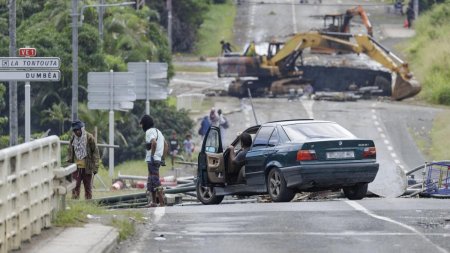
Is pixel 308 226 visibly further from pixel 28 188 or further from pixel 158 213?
pixel 28 188

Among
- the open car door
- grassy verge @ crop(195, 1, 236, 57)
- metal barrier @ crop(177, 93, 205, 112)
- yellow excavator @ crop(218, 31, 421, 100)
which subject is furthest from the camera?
grassy verge @ crop(195, 1, 236, 57)

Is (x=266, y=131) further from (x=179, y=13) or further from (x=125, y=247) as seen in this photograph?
(x=179, y=13)

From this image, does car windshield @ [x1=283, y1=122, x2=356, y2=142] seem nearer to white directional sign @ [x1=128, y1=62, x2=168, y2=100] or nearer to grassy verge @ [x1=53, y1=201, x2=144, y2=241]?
grassy verge @ [x1=53, y1=201, x2=144, y2=241]

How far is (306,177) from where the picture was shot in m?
21.3

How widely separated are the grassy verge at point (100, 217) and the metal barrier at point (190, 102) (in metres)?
39.1

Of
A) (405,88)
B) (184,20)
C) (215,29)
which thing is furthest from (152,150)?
(215,29)

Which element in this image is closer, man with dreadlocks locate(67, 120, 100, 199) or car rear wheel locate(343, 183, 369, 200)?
man with dreadlocks locate(67, 120, 100, 199)

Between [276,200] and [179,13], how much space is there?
63.4 metres

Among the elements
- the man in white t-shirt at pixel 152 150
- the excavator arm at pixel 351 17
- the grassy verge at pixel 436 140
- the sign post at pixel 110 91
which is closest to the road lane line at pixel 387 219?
the man in white t-shirt at pixel 152 150

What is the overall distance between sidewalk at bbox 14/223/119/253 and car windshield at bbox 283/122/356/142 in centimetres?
653

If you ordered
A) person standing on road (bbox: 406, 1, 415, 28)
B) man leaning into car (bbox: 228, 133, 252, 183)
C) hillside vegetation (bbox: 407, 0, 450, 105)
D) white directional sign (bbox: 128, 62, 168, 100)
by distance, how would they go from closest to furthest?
man leaning into car (bbox: 228, 133, 252, 183) < white directional sign (bbox: 128, 62, 168, 100) < hillside vegetation (bbox: 407, 0, 450, 105) < person standing on road (bbox: 406, 1, 415, 28)

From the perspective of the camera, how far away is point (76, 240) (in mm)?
14438

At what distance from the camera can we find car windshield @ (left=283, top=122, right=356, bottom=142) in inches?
854

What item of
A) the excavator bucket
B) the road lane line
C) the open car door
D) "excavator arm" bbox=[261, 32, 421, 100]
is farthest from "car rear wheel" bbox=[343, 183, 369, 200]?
the excavator bucket
